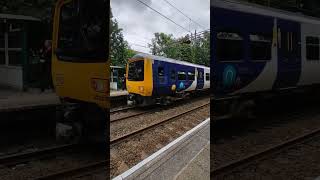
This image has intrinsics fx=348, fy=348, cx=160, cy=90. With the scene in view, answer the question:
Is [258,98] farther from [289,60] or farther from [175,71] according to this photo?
[175,71]

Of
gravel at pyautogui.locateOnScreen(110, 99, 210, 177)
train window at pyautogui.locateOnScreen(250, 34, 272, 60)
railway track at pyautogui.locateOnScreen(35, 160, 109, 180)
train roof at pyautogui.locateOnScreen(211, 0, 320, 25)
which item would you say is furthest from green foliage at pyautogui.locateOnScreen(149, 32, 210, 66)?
train window at pyautogui.locateOnScreen(250, 34, 272, 60)

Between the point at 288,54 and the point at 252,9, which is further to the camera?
the point at 288,54

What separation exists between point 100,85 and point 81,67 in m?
0.22

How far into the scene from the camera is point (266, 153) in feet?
13.8

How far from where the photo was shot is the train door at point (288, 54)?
5.78 m

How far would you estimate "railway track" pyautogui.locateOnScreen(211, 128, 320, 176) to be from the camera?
337 cm

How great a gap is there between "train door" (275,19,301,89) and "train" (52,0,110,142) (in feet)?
14.2

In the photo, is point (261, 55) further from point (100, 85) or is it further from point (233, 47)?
point (100, 85)

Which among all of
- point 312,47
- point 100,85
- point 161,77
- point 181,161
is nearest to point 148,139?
point 181,161

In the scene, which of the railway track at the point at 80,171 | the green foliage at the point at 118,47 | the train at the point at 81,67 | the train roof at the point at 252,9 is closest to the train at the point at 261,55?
the train roof at the point at 252,9

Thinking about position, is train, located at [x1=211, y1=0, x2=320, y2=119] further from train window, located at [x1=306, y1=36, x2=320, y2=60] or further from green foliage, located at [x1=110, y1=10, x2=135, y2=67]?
green foliage, located at [x1=110, y1=10, x2=135, y2=67]

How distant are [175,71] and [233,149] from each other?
260cm

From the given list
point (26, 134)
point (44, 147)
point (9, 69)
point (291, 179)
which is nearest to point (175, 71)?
point (9, 69)

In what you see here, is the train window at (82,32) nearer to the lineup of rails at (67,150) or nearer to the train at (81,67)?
the train at (81,67)
